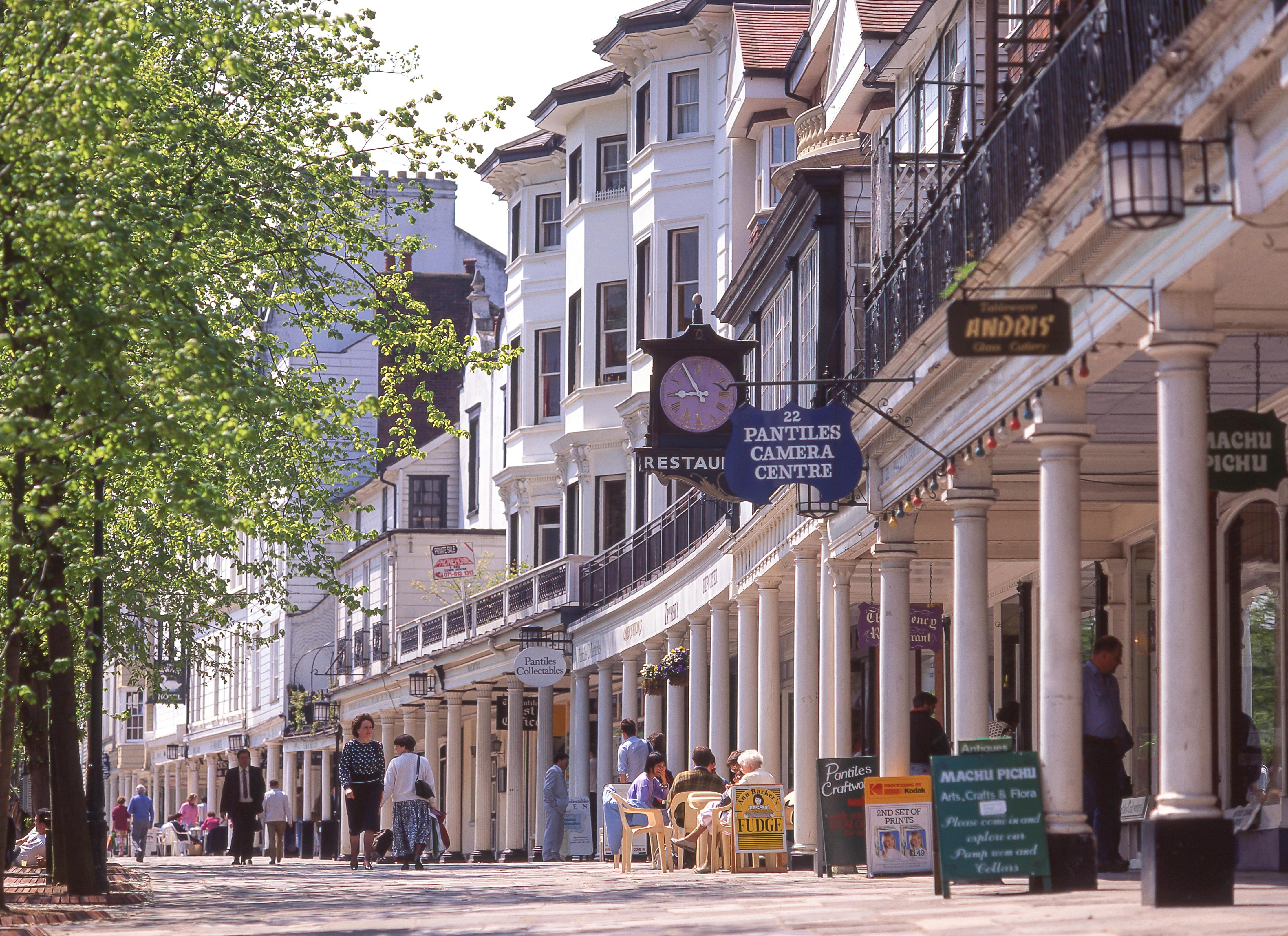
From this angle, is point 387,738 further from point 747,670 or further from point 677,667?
point 747,670

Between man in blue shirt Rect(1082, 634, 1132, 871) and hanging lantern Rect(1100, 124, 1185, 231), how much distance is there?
19.2 ft

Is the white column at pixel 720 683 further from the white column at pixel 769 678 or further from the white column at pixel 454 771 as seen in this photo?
the white column at pixel 454 771

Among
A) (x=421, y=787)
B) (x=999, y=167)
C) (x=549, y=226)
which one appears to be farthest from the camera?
(x=549, y=226)

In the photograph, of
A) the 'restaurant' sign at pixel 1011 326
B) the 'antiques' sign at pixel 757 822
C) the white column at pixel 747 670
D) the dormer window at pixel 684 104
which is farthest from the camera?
the dormer window at pixel 684 104

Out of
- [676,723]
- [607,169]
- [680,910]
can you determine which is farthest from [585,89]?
[680,910]

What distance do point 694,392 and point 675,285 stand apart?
12.2 meters

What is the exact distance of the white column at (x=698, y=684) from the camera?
27391mm

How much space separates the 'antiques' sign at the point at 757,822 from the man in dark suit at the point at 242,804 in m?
12.7

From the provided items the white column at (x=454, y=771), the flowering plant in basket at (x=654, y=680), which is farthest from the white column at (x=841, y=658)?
the white column at (x=454, y=771)

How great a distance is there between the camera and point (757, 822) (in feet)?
61.4

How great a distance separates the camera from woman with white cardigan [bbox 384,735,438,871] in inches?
951

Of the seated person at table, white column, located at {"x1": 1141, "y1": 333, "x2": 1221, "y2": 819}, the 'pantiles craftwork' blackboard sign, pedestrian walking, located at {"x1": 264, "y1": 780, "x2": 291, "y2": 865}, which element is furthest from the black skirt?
white column, located at {"x1": 1141, "y1": 333, "x2": 1221, "y2": 819}

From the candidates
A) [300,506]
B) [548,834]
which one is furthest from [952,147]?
[548,834]

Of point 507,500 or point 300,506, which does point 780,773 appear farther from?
point 507,500
